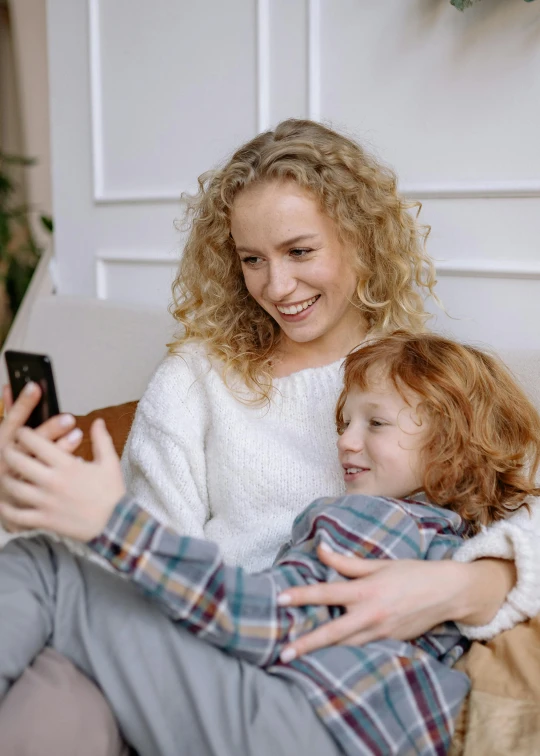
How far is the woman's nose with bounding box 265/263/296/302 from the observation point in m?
1.45

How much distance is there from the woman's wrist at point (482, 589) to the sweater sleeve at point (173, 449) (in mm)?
516

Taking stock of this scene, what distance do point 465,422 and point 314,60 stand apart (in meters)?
1.13

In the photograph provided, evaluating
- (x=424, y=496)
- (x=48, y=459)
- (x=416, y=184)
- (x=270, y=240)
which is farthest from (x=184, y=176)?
(x=48, y=459)

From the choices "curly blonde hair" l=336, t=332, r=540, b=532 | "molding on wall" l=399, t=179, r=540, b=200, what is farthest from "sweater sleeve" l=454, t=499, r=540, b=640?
"molding on wall" l=399, t=179, r=540, b=200

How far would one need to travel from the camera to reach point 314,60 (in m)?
2.02

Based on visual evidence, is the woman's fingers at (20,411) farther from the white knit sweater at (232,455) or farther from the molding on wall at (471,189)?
the molding on wall at (471,189)

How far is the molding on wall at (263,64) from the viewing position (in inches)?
83.1

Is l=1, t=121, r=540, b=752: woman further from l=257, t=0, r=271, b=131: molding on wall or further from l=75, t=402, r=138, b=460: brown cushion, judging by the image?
l=257, t=0, r=271, b=131: molding on wall

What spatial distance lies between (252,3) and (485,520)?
4.99 ft

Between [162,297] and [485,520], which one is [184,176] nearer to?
[162,297]

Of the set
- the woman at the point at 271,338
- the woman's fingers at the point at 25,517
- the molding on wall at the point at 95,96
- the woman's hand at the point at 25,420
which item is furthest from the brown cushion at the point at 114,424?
the molding on wall at the point at 95,96

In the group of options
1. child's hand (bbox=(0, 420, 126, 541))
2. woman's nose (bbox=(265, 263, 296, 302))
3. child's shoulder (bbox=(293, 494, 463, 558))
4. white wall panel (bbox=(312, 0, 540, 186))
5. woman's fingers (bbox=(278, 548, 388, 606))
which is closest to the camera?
child's hand (bbox=(0, 420, 126, 541))

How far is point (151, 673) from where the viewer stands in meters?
0.97

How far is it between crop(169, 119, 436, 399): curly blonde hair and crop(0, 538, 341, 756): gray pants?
62 centimetres
